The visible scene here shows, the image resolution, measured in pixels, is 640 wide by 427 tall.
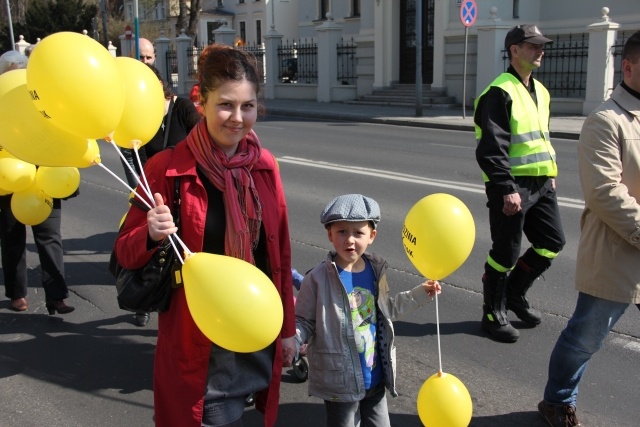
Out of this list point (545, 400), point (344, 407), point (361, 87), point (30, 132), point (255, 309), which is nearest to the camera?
point (255, 309)

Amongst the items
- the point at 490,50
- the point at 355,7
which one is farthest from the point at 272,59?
the point at 490,50

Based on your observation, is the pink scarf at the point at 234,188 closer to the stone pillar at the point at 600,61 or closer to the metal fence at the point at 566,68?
the stone pillar at the point at 600,61

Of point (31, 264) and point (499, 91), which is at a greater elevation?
point (499, 91)

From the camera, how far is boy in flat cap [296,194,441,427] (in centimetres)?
288

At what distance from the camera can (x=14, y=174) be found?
15.1ft

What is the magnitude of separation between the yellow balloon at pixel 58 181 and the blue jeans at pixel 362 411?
263 cm

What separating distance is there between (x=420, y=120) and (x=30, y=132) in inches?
659

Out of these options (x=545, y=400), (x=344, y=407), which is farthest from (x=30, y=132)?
(x=545, y=400)

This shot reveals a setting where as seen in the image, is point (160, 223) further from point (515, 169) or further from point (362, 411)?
point (515, 169)

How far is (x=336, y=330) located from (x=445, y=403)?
20.9 inches

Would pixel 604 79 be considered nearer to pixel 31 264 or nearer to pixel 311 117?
pixel 311 117

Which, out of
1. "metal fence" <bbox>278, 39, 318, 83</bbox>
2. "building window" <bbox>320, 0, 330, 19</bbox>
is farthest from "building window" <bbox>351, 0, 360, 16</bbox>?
"building window" <bbox>320, 0, 330, 19</bbox>

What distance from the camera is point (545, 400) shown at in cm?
357

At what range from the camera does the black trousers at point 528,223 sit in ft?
14.8
